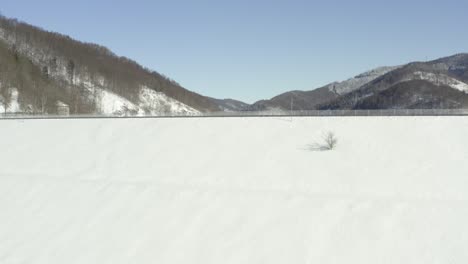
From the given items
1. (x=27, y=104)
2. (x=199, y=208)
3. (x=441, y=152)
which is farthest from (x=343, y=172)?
(x=27, y=104)

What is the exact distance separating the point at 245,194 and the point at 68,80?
9447 cm

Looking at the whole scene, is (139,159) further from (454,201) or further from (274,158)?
(454,201)

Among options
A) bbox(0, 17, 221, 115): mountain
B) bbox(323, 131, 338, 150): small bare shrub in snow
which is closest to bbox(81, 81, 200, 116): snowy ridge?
bbox(0, 17, 221, 115): mountain

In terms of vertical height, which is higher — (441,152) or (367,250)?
(441,152)

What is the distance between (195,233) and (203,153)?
8.36 meters

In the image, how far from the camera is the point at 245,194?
19.6 metres

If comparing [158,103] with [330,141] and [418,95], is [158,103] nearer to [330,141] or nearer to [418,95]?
[418,95]

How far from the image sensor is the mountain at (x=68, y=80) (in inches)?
2916

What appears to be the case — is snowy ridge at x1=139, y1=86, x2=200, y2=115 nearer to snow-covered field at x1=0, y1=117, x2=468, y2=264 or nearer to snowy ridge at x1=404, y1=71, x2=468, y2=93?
snow-covered field at x1=0, y1=117, x2=468, y2=264

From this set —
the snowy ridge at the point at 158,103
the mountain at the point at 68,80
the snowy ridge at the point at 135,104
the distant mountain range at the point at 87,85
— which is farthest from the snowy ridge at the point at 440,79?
the snowy ridge at the point at 135,104

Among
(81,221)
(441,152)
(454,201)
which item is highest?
(441,152)

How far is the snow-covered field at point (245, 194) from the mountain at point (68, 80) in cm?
3524

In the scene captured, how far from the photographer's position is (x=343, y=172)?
20859 millimetres

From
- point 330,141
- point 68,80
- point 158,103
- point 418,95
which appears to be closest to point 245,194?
point 330,141
